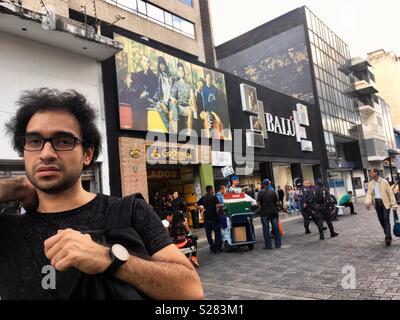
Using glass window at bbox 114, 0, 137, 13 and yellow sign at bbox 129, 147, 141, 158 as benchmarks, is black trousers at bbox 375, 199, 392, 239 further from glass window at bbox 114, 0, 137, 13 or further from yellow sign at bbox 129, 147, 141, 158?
glass window at bbox 114, 0, 137, 13

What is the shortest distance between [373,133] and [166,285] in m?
45.6

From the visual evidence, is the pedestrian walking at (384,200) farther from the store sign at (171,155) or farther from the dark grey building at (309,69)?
the dark grey building at (309,69)

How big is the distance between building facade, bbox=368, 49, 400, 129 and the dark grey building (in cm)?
2159

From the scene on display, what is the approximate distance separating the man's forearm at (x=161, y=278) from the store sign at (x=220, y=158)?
15443 millimetres

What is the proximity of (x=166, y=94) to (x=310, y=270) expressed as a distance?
10247 millimetres

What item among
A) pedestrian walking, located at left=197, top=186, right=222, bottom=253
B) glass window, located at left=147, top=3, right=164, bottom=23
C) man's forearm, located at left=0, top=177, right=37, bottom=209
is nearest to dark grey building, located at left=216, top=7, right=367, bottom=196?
glass window, located at left=147, top=3, right=164, bottom=23

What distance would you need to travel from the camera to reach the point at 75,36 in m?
10.5

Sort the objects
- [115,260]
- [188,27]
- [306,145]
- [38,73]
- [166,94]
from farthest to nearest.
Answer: [306,145], [188,27], [166,94], [38,73], [115,260]

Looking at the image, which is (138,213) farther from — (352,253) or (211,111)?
(211,111)

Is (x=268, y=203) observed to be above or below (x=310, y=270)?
above

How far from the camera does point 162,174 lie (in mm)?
16781

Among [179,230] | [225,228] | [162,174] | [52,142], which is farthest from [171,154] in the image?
[52,142]

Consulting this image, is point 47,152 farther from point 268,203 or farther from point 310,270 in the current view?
point 268,203
